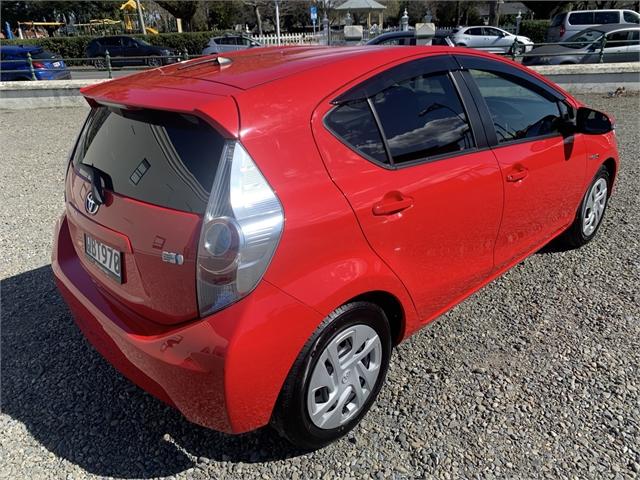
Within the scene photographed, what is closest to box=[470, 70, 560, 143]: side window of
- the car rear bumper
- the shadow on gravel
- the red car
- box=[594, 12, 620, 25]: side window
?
the red car

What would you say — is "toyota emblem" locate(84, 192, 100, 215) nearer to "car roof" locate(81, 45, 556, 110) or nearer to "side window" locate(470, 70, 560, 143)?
"car roof" locate(81, 45, 556, 110)

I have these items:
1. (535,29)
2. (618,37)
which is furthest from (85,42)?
(618,37)

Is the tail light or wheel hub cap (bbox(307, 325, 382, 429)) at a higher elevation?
the tail light

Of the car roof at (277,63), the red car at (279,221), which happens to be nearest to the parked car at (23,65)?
the car roof at (277,63)

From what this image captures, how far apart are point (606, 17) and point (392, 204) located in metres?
23.3

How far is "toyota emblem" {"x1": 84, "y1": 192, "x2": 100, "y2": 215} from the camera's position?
212 centimetres

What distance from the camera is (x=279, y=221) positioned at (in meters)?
1.78

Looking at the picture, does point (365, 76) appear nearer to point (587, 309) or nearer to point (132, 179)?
point (132, 179)

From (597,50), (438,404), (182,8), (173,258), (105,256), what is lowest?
(438,404)

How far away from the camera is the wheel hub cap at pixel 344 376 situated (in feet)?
6.76

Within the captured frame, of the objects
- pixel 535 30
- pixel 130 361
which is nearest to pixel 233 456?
pixel 130 361

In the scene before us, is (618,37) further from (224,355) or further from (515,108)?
(224,355)

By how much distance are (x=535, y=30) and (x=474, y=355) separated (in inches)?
1330

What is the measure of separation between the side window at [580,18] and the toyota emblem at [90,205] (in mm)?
22379
